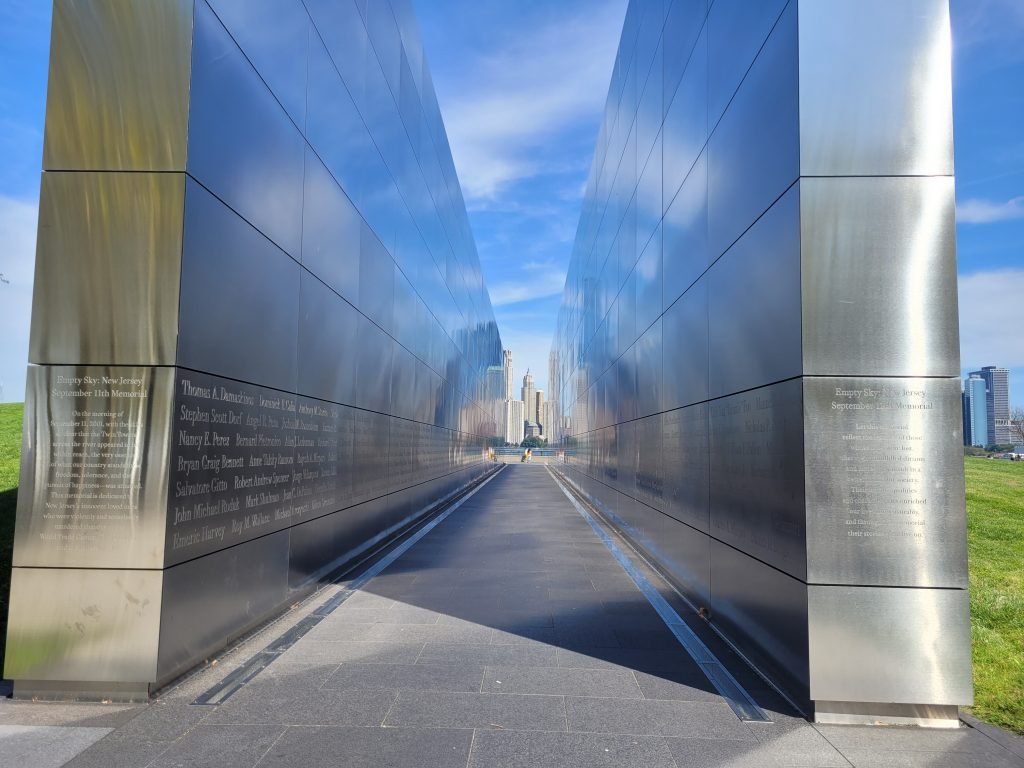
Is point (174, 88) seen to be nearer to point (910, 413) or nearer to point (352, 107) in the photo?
point (352, 107)

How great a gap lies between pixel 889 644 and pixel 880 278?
2.47 m

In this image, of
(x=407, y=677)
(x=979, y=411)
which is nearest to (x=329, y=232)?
(x=407, y=677)

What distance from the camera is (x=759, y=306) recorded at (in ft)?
18.9

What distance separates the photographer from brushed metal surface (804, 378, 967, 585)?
4.71m

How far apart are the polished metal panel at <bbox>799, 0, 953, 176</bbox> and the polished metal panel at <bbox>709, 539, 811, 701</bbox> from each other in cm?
303

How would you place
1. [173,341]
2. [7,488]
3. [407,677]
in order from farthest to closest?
[7,488]
[407,677]
[173,341]

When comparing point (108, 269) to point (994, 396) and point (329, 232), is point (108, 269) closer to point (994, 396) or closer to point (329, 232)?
point (329, 232)

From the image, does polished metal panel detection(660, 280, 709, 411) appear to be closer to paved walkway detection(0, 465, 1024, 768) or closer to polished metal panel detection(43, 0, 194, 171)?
paved walkway detection(0, 465, 1024, 768)

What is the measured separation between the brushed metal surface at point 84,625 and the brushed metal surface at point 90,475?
0.37ft

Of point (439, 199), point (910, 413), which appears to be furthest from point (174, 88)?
point (439, 199)

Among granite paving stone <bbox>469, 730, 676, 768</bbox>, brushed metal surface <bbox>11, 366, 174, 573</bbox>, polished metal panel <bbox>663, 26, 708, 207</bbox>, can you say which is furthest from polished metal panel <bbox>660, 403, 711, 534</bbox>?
brushed metal surface <bbox>11, 366, 174, 573</bbox>

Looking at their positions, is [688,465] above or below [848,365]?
below

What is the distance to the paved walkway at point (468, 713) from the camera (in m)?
4.12

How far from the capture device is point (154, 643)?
495 centimetres
